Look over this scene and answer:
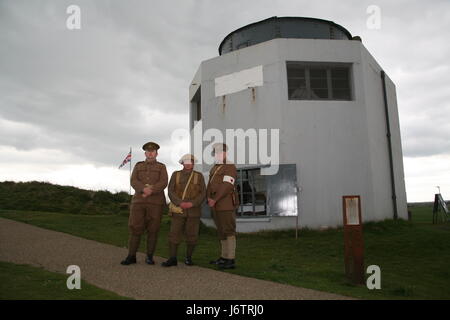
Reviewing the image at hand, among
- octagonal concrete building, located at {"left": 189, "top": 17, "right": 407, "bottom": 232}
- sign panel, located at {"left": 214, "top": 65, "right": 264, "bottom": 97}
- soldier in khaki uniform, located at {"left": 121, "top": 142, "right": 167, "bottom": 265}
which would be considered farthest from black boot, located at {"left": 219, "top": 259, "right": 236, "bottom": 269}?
sign panel, located at {"left": 214, "top": 65, "right": 264, "bottom": 97}

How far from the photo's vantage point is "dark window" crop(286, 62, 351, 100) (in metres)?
10.9

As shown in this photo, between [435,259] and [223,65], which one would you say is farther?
[223,65]

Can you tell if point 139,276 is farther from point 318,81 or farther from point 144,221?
point 318,81

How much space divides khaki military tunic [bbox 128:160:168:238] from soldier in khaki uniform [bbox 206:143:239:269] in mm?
789

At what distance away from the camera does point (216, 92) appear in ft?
37.7

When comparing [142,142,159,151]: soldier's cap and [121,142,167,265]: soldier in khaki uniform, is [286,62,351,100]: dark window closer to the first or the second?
[142,142,159,151]: soldier's cap

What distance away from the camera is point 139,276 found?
4609 mm

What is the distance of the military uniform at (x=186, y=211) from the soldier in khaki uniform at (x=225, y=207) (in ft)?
0.66

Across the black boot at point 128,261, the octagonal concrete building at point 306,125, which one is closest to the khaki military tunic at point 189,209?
the black boot at point 128,261

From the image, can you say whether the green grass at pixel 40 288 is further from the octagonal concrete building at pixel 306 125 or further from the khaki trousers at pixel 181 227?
the octagonal concrete building at pixel 306 125
